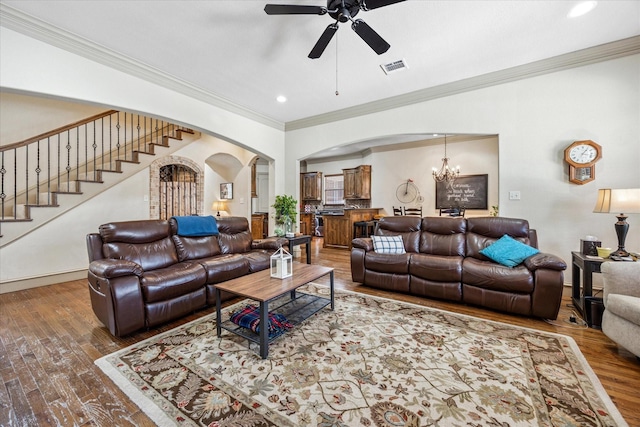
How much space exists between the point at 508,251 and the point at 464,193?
412 cm

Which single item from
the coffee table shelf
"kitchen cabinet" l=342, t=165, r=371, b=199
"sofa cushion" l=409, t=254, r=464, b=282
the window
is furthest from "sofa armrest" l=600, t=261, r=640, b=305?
the window

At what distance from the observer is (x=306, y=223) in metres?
8.97

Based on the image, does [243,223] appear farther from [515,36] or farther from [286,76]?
[515,36]

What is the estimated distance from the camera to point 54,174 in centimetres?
445

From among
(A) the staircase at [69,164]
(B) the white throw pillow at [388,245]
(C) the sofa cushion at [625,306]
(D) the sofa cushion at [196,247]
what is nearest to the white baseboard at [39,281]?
(A) the staircase at [69,164]

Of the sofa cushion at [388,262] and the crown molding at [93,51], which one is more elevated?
the crown molding at [93,51]

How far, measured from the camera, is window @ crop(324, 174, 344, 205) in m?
8.97

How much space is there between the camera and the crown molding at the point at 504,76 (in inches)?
120

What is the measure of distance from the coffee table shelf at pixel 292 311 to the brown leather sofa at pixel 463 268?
1016 mm

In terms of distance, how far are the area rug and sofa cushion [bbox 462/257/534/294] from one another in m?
0.43

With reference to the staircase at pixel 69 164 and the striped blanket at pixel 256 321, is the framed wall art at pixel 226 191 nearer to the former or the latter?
the staircase at pixel 69 164

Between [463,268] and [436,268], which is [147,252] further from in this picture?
[463,268]

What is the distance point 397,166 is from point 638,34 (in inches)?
194

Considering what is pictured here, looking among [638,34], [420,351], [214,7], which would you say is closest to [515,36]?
[638,34]
